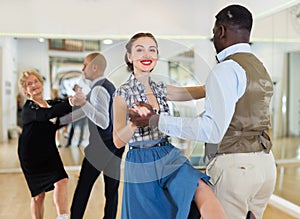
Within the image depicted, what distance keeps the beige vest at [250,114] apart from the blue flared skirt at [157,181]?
232mm

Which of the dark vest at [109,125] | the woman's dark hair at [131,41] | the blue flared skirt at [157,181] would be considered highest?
the woman's dark hair at [131,41]

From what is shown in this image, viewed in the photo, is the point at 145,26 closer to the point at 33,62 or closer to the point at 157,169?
the point at 33,62

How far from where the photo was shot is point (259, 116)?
1747 mm

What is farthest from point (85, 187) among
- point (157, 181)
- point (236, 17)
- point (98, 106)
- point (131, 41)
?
point (236, 17)

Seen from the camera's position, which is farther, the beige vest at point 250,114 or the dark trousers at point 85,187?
the dark trousers at point 85,187

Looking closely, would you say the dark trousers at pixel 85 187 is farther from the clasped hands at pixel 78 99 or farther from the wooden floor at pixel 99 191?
the wooden floor at pixel 99 191

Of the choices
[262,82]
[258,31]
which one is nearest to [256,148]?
[262,82]

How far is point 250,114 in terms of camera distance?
1.72 meters

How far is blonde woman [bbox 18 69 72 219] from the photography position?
2.73 m

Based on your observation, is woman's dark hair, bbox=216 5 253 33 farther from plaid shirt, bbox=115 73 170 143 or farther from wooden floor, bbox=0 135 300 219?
wooden floor, bbox=0 135 300 219

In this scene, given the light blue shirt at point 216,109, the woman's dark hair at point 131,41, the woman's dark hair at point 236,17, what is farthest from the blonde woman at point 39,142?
the woman's dark hair at point 236,17

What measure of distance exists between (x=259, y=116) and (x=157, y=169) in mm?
542

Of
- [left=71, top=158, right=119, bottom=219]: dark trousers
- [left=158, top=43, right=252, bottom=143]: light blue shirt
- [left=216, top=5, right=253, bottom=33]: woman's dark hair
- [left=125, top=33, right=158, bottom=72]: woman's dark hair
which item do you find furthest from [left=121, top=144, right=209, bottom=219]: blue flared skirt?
[left=71, top=158, right=119, bottom=219]: dark trousers

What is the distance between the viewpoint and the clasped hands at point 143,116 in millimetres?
1626
